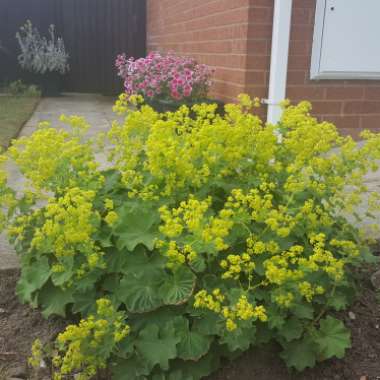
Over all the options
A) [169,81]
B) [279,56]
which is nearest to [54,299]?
[279,56]

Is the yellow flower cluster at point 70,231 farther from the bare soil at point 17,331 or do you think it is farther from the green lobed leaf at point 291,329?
the green lobed leaf at point 291,329

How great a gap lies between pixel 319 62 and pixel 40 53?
6508mm

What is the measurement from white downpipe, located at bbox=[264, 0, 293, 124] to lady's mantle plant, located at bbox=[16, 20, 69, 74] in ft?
20.2

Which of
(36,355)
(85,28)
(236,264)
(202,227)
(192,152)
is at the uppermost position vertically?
Result: (85,28)

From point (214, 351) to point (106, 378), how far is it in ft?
1.21

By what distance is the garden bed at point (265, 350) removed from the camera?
1.75 metres

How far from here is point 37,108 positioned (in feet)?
25.2

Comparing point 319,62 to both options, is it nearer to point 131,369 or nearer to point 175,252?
point 175,252

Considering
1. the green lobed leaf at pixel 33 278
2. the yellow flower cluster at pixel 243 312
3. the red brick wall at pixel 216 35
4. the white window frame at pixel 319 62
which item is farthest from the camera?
the red brick wall at pixel 216 35

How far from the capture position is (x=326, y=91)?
14.9 feet

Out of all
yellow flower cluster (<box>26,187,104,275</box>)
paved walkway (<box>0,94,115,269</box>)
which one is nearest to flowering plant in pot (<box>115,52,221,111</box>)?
paved walkway (<box>0,94,115,269</box>)

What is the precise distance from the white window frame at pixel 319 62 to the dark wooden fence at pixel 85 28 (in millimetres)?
6145

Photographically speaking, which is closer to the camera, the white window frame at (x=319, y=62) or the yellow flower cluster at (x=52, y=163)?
the yellow flower cluster at (x=52, y=163)

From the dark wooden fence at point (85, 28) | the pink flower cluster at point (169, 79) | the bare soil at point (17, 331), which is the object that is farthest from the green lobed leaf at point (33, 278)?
the dark wooden fence at point (85, 28)
